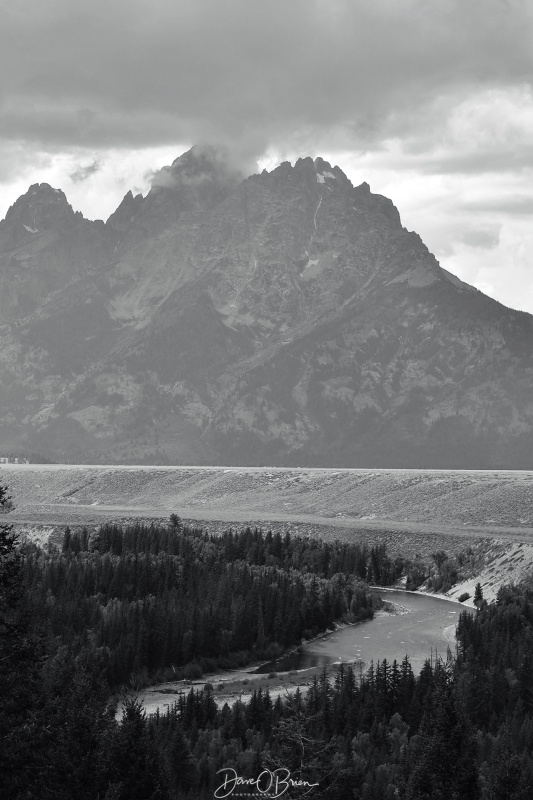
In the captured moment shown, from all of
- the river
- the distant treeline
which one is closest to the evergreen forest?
the distant treeline

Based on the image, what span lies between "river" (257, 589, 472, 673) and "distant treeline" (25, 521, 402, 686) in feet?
8.46

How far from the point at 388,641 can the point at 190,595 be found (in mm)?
19283

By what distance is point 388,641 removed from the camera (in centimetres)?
10294

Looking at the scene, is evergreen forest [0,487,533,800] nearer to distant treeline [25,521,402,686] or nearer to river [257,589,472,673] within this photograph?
distant treeline [25,521,402,686]

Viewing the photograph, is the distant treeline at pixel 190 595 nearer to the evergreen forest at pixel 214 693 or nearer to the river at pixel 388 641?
the evergreen forest at pixel 214 693

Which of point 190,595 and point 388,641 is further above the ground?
point 190,595

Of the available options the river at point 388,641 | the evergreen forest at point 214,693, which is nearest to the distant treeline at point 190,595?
the evergreen forest at point 214,693

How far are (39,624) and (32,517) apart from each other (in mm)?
Answer: 103618

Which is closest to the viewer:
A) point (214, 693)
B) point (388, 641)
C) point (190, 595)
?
point (214, 693)

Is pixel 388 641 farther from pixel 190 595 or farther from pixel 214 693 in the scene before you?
pixel 214 693

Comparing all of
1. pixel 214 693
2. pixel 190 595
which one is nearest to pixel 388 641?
pixel 190 595

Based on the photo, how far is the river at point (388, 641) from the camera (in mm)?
96375

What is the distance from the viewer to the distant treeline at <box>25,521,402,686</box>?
96.1m

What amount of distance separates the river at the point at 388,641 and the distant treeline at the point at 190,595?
8.46ft
